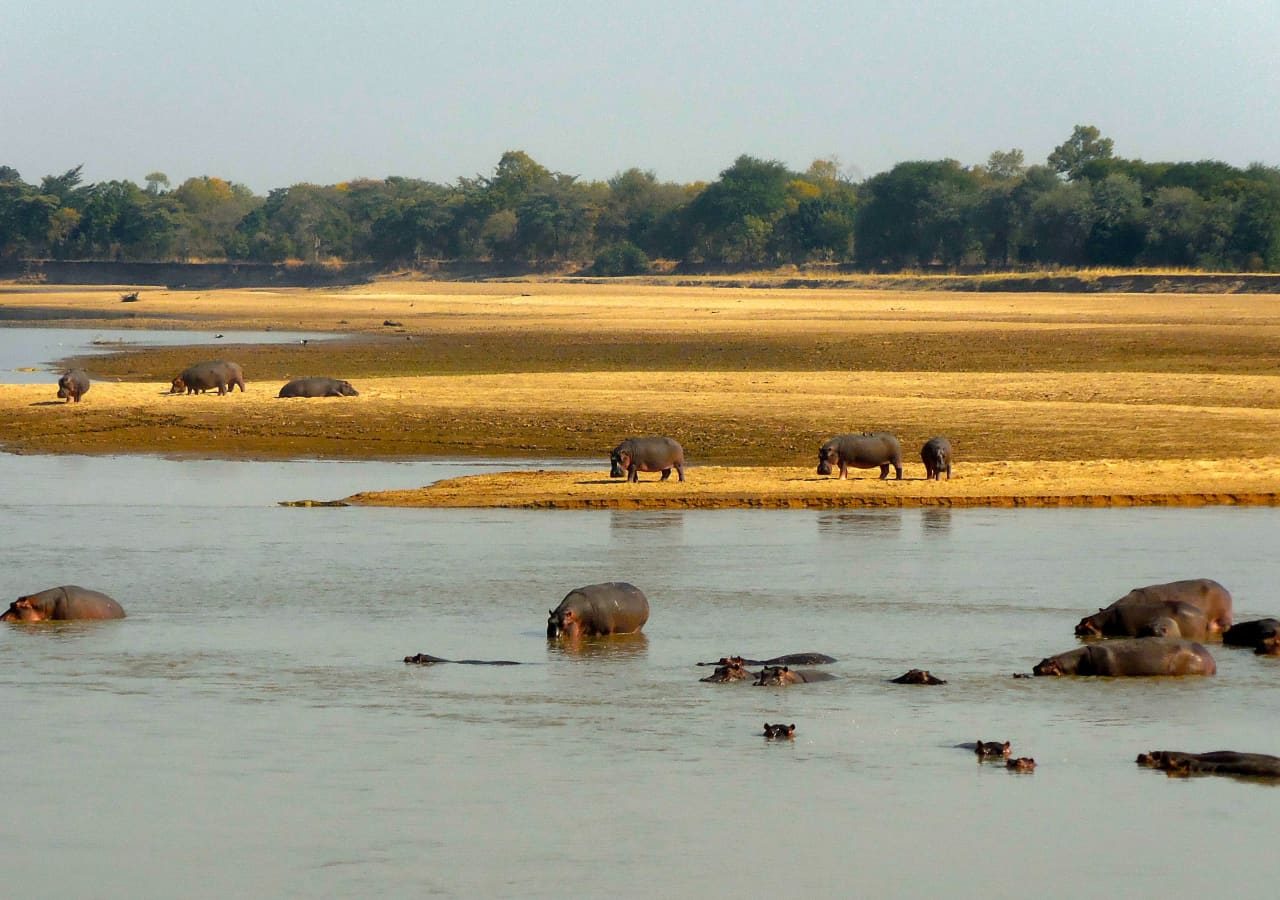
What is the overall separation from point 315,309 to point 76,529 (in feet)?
200

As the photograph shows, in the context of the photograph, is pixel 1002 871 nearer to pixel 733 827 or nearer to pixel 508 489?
pixel 733 827

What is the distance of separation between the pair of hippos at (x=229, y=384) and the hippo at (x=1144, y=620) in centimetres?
2262

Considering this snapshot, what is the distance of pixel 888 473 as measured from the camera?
26.6m

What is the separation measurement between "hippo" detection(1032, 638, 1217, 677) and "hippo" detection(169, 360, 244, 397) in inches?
1010

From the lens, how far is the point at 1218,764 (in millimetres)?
12422

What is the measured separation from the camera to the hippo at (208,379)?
3853cm

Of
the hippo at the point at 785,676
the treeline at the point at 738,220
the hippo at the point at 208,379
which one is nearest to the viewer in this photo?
the hippo at the point at 785,676

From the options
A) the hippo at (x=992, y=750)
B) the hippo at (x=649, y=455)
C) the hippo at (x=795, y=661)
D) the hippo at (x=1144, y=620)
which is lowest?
the hippo at (x=795, y=661)

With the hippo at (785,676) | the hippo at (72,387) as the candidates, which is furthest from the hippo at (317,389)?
the hippo at (785,676)

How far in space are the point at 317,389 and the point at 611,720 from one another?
79.7 ft

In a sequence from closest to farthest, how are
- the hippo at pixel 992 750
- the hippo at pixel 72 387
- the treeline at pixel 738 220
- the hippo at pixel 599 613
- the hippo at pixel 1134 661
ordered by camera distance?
1. the hippo at pixel 992 750
2. the hippo at pixel 1134 661
3. the hippo at pixel 599 613
4. the hippo at pixel 72 387
5. the treeline at pixel 738 220

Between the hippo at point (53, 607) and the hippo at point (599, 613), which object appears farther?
the hippo at point (53, 607)

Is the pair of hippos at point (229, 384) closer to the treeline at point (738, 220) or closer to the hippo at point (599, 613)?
the hippo at point (599, 613)

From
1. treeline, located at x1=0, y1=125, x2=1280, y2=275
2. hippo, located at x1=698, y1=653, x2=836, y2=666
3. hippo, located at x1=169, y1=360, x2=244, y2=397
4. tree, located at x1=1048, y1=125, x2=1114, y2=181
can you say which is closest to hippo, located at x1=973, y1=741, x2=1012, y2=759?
hippo, located at x1=698, y1=653, x2=836, y2=666
